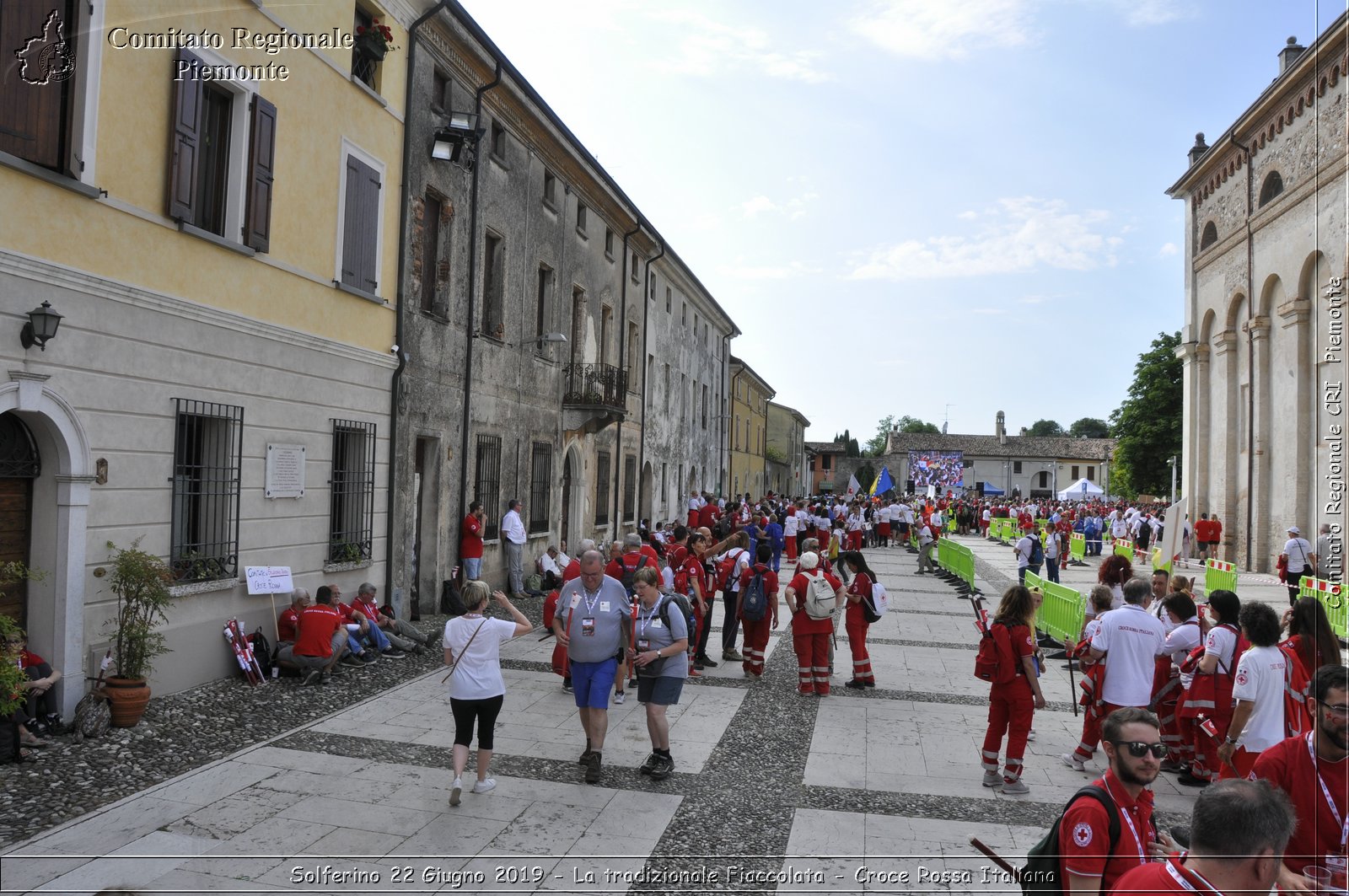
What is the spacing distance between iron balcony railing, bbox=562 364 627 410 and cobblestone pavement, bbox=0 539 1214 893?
1152 centimetres

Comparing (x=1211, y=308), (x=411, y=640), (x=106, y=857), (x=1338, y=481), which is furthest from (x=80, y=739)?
(x=1211, y=308)

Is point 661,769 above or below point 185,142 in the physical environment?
below

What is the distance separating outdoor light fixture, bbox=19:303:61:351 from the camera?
718cm

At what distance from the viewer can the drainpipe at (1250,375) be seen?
25688 mm

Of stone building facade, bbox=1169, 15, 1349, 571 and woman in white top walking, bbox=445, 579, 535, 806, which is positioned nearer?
woman in white top walking, bbox=445, 579, 535, 806

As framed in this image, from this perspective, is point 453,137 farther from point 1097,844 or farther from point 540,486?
point 1097,844

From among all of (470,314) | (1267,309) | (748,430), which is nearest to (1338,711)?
(470,314)

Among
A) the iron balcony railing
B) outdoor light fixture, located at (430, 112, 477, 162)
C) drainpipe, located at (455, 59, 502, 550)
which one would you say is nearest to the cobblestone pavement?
drainpipe, located at (455, 59, 502, 550)

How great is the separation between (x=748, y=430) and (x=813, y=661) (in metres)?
43.3

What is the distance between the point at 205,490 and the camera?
9547 millimetres

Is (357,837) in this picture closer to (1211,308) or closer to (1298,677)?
(1298,677)

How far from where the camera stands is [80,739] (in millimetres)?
7188

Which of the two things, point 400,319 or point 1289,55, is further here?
point 1289,55

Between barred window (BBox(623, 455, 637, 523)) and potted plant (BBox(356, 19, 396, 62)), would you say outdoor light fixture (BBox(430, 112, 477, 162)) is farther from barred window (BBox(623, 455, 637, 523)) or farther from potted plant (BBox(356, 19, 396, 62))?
barred window (BBox(623, 455, 637, 523))
